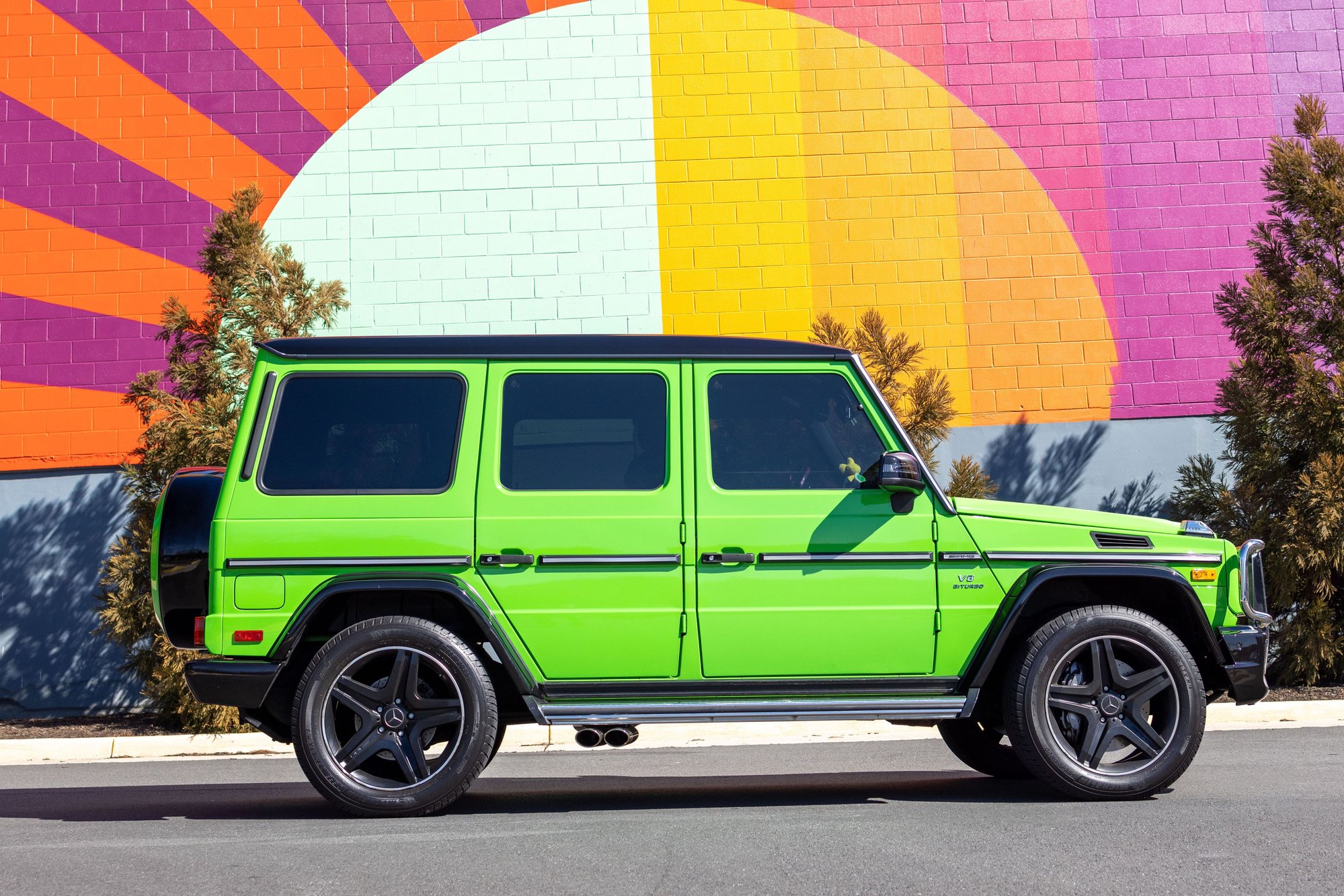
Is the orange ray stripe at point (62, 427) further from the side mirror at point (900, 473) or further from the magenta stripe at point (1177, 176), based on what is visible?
the magenta stripe at point (1177, 176)

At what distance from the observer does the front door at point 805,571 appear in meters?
5.04

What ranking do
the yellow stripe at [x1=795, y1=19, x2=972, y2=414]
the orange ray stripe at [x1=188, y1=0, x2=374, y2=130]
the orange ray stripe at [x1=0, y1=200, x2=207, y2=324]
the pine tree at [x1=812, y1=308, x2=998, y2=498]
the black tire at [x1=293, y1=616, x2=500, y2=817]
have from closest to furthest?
the black tire at [x1=293, y1=616, x2=500, y2=817], the pine tree at [x1=812, y1=308, x2=998, y2=498], the orange ray stripe at [x1=0, y1=200, x2=207, y2=324], the yellow stripe at [x1=795, y1=19, x2=972, y2=414], the orange ray stripe at [x1=188, y1=0, x2=374, y2=130]

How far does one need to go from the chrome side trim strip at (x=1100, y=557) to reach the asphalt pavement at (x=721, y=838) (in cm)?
104

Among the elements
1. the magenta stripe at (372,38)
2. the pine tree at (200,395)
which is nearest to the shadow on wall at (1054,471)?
the pine tree at (200,395)

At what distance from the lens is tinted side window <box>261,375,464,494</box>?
16.7 ft

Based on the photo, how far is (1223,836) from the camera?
4.34 metres

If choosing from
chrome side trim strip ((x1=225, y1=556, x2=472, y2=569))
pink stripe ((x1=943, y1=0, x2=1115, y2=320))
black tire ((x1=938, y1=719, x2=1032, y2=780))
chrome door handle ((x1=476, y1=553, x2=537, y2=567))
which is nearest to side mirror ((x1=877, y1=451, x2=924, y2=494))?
chrome door handle ((x1=476, y1=553, x2=537, y2=567))

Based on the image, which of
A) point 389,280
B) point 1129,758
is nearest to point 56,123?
point 389,280

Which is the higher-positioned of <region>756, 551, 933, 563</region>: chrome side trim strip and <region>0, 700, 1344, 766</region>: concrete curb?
<region>756, 551, 933, 563</region>: chrome side trim strip

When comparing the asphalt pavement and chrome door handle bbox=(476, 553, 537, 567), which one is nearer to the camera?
the asphalt pavement

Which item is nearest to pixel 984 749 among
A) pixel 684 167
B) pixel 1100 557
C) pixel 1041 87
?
pixel 1100 557

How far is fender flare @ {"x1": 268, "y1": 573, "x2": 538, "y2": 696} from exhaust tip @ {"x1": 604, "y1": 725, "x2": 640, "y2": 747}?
1.55 ft

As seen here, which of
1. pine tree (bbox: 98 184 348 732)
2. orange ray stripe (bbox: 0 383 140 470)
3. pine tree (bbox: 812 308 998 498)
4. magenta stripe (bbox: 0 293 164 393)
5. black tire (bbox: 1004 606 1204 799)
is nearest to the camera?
black tire (bbox: 1004 606 1204 799)

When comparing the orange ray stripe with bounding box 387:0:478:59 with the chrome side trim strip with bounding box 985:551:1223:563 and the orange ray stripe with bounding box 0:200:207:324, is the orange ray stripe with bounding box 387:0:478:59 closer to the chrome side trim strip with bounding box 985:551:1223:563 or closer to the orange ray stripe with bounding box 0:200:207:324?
the orange ray stripe with bounding box 0:200:207:324
